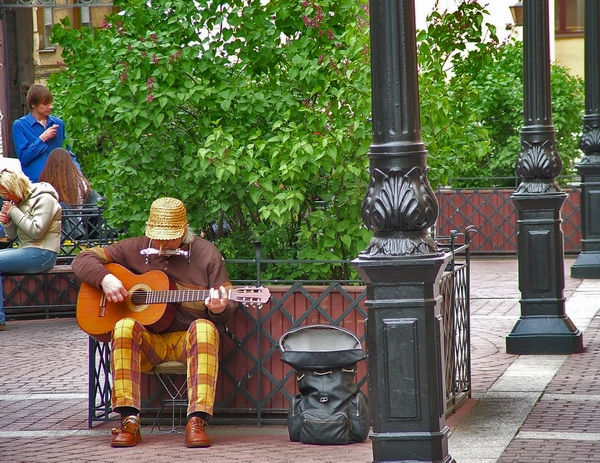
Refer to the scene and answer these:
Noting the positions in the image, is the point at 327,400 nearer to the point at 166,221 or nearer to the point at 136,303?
the point at 136,303

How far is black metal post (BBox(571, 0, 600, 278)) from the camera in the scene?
14250 mm

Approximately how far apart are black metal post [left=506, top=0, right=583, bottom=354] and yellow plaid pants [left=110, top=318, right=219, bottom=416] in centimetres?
358

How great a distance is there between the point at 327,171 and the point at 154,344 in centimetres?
143

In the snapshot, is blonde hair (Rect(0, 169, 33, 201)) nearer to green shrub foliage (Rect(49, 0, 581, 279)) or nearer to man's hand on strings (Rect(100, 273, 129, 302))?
green shrub foliage (Rect(49, 0, 581, 279))

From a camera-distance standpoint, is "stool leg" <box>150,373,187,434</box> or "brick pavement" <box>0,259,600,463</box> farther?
"stool leg" <box>150,373,187,434</box>

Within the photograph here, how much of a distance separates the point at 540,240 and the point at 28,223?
4.63 m

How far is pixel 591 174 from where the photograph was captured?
47.8ft

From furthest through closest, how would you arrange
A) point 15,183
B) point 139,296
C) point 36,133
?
point 36,133 → point 15,183 → point 139,296

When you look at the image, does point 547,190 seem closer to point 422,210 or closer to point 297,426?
point 297,426

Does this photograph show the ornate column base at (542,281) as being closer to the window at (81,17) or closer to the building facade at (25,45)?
the building facade at (25,45)

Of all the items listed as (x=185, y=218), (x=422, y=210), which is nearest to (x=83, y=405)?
(x=185, y=218)

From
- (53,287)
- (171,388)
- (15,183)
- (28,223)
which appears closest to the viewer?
(171,388)

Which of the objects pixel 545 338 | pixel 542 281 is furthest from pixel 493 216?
pixel 545 338

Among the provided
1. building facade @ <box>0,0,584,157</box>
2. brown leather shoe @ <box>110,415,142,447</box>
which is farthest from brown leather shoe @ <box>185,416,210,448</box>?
building facade @ <box>0,0,584,157</box>
